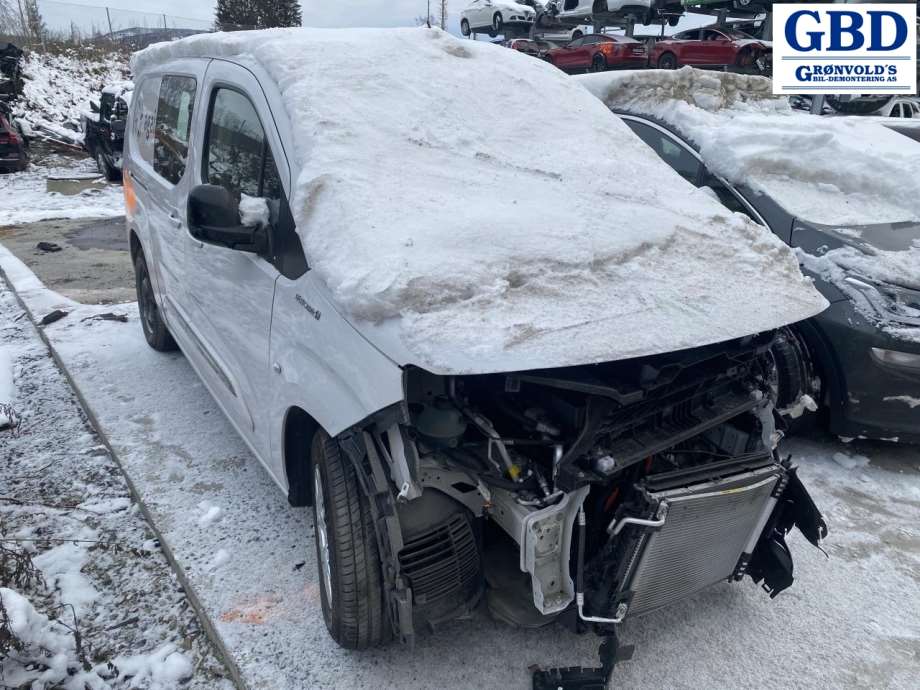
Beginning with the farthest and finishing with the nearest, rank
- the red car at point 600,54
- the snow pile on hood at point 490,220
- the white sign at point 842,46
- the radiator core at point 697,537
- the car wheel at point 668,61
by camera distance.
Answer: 1. the red car at point 600,54
2. the car wheel at point 668,61
3. the white sign at point 842,46
4. the radiator core at point 697,537
5. the snow pile on hood at point 490,220

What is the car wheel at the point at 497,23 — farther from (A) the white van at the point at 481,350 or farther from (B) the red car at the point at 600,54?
(A) the white van at the point at 481,350

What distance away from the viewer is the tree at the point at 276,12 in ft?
116

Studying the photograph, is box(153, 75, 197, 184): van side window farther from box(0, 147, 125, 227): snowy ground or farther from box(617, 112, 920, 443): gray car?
box(0, 147, 125, 227): snowy ground

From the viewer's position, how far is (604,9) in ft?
72.8

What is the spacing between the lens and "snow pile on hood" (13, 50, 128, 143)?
1714 cm

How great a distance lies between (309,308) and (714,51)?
17.5 metres

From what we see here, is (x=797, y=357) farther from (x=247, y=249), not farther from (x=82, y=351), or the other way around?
(x=82, y=351)

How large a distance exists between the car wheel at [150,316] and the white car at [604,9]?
21253 millimetres

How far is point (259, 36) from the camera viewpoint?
286 cm

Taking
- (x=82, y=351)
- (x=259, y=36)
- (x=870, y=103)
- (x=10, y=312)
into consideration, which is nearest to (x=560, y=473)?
(x=259, y=36)

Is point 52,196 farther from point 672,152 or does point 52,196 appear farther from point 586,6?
point 586,6

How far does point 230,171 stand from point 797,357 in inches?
106

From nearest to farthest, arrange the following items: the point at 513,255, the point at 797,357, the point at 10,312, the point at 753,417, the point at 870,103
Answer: the point at 513,255 → the point at 753,417 → the point at 797,357 → the point at 10,312 → the point at 870,103

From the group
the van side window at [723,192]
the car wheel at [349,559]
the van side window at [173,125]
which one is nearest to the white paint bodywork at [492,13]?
the van side window at [723,192]
